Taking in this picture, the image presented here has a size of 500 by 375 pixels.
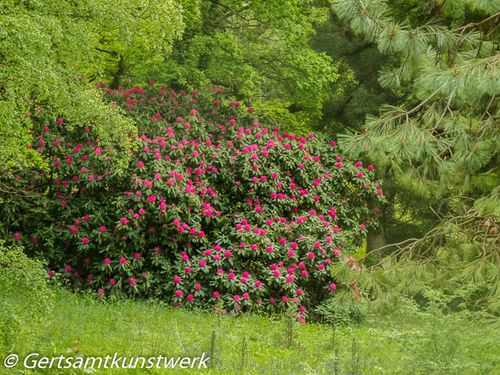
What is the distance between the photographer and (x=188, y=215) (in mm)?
11977

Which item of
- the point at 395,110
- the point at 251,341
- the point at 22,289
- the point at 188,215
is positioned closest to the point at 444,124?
the point at 395,110

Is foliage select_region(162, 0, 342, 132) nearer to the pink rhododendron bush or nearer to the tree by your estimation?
the pink rhododendron bush

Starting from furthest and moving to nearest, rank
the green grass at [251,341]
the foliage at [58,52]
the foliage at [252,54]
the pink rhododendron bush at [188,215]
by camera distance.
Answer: the foliage at [252,54] < the pink rhododendron bush at [188,215] < the green grass at [251,341] < the foliage at [58,52]

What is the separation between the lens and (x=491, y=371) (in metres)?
6.82

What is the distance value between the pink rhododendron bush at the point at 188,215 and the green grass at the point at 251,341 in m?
0.68

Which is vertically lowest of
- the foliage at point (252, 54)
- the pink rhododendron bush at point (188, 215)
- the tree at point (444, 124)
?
the pink rhododendron bush at point (188, 215)

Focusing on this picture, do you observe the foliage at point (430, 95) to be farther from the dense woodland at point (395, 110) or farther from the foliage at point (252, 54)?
the foliage at point (252, 54)

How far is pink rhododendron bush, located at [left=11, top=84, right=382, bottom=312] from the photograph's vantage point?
11789 mm

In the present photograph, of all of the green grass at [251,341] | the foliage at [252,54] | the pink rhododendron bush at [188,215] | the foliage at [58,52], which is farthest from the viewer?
the foliage at [252,54]

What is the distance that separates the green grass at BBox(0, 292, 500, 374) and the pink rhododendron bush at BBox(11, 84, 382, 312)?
26.6 inches

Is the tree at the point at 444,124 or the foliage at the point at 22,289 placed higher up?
the tree at the point at 444,124

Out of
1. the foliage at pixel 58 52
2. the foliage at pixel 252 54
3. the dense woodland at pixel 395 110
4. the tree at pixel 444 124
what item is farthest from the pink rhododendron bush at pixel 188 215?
the tree at pixel 444 124

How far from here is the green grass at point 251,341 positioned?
6.88m

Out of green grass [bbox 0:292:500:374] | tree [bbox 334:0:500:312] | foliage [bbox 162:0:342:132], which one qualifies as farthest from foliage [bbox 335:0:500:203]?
foliage [bbox 162:0:342:132]
